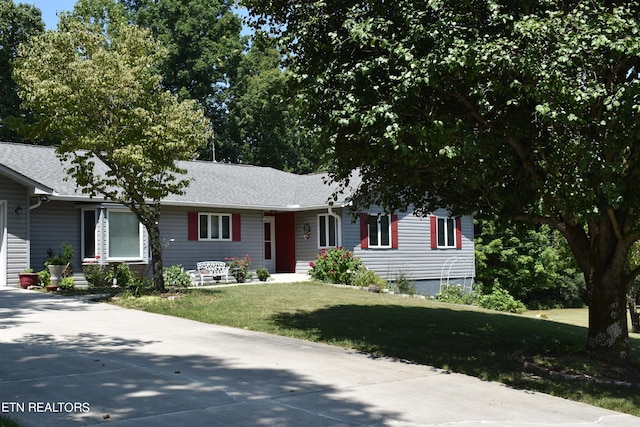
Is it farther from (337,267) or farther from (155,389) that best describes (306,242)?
(155,389)

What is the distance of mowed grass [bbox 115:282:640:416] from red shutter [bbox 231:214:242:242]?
5172mm

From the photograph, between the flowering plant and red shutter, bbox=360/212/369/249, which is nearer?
the flowering plant

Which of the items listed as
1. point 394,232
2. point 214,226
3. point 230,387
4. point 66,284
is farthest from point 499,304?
point 230,387

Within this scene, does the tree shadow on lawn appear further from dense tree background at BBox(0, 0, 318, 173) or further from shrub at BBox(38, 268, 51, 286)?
dense tree background at BBox(0, 0, 318, 173)

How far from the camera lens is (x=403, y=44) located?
8969mm

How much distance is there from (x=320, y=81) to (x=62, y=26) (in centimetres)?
1026

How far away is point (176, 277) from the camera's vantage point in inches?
799

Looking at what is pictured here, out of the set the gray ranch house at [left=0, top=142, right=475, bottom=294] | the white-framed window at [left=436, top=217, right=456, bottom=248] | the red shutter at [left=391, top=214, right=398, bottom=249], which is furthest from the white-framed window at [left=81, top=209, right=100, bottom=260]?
the white-framed window at [left=436, top=217, right=456, bottom=248]

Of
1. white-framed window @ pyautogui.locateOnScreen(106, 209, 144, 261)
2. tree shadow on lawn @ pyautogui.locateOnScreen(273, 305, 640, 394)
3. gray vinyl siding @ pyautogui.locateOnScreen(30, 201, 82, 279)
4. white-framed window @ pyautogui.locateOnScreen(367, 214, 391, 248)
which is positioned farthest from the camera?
white-framed window @ pyautogui.locateOnScreen(367, 214, 391, 248)

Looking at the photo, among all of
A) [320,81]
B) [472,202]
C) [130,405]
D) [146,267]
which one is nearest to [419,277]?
[146,267]

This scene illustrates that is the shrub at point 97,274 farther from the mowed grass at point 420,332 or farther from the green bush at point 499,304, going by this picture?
the green bush at point 499,304

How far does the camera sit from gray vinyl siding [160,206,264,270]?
22.1 metres

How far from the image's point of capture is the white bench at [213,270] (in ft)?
72.7

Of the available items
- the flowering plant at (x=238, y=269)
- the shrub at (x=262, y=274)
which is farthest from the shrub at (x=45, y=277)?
the shrub at (x=262, y=274)
